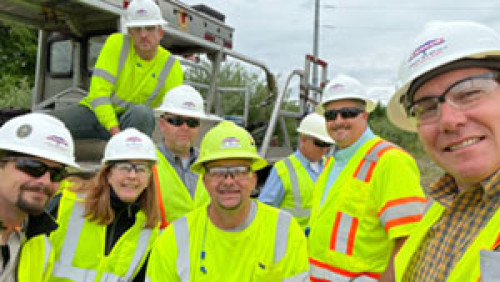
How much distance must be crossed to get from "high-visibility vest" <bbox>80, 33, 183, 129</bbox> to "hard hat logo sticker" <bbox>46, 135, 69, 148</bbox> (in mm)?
1178

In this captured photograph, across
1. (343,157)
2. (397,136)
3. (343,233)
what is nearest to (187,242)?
(343,233)

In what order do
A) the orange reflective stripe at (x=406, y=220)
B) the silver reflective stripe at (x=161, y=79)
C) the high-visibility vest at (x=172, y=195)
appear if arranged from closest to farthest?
the orange reflective stripe at (x=406, y=220)
the high-visibility vest at (x=172, y=195)
the silver reflective stripe at (x=161, y=79)

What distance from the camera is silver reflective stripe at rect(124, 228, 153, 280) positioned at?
2.63 metres

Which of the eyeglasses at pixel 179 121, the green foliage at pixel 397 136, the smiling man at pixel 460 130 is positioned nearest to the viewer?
the smiling man at pixel 460 130

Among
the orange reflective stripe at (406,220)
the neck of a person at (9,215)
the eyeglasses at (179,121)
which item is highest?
the eyeglasses at (179,121)

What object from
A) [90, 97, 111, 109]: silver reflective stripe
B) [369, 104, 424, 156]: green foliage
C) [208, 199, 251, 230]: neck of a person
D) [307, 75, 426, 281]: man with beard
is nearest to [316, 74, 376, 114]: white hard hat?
[307, 75, 426, 281]: man with beard

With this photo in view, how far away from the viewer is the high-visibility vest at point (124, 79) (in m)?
3.60

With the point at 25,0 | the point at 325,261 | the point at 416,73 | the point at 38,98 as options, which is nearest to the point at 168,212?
the point at 325,261

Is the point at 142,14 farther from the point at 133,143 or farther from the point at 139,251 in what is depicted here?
the point at 139,251

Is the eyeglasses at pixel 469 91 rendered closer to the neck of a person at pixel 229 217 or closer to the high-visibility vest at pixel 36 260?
the neck of a person at pixel 229 217

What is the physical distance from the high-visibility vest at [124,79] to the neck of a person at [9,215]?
1.40 metres

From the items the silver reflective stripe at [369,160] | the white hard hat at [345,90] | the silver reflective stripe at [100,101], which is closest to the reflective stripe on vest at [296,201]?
the white hard hat at [345,90]

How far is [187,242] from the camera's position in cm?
217

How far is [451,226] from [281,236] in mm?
1026
